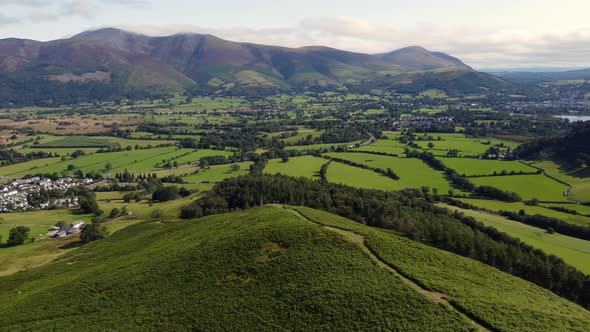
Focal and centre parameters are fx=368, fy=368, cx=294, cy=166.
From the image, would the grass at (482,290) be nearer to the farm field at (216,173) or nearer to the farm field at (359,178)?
the farm field at (359,178)

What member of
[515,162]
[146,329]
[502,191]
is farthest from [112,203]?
[515,162]

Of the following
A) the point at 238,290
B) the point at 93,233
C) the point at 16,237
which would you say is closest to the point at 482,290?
the point at 238,290

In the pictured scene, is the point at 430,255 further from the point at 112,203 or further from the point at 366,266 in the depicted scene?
the point at 112,203

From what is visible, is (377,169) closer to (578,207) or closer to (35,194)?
(578,207)

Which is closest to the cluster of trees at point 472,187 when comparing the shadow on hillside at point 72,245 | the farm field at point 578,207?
the farm field at point 578,207


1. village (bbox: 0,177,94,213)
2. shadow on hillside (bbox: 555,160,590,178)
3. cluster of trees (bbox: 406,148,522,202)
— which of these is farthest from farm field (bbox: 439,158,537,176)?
village (bbox: 0,177,94,213)
